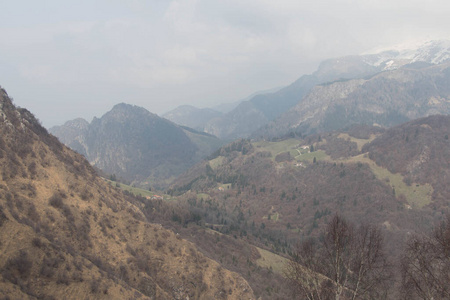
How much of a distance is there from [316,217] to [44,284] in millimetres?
189302

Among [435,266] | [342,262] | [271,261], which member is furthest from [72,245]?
[271,261]

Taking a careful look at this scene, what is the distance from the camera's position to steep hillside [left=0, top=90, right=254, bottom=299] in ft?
90.5

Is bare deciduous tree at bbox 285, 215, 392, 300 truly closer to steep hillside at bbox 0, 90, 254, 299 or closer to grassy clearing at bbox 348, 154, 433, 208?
steep hillside at bbox 0, 90, 254, 299

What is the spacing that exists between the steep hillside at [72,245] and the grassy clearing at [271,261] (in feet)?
170

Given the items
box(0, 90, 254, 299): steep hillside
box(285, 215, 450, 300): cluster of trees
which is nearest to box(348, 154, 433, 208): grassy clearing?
box(0, 90, 254, 299): steep hillside

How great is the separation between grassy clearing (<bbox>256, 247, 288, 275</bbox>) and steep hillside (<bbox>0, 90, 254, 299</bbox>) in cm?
5191

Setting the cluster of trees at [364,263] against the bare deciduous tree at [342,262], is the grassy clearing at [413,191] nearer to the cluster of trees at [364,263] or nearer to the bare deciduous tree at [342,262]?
the cluster of trees at [364,263]

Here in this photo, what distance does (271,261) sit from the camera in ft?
372

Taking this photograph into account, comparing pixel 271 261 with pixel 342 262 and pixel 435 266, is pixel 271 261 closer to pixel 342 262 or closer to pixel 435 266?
pixel 435 266

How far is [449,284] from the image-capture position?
20969mm

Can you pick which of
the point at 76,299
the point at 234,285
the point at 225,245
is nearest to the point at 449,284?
the point at 76,299

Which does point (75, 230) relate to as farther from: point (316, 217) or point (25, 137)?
point (316, 217)

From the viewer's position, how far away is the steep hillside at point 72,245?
90.5 feet

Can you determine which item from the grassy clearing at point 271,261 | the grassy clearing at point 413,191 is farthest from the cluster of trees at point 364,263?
the grassy clearing at point 413,191
